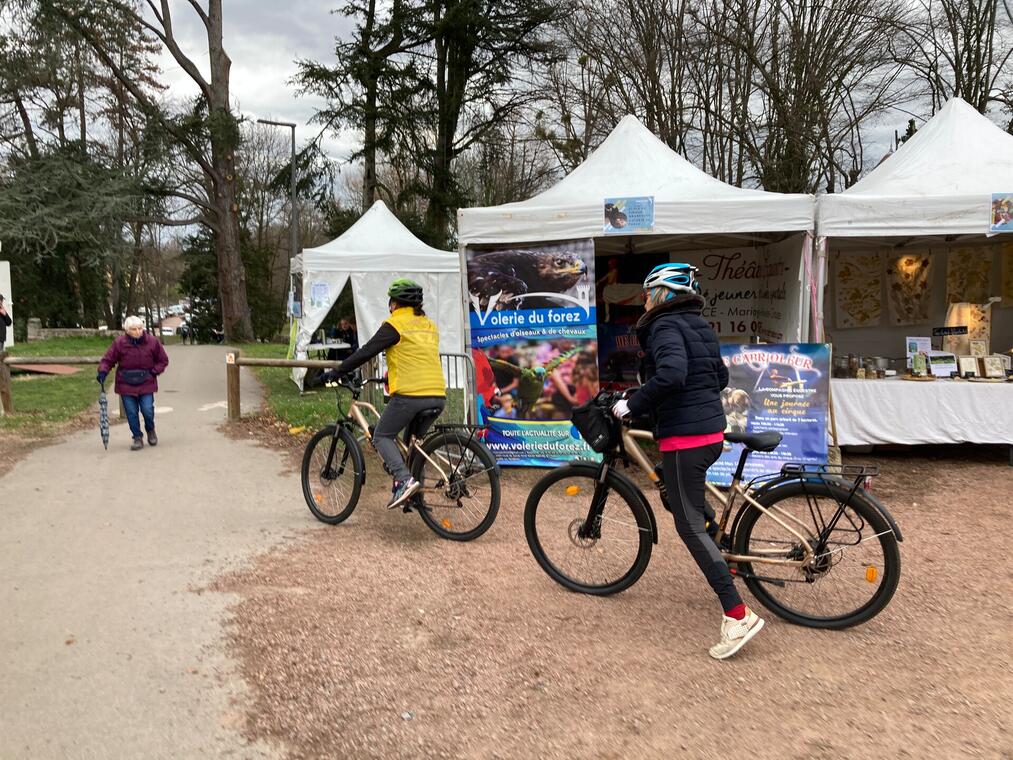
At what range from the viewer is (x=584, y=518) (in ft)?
13.3

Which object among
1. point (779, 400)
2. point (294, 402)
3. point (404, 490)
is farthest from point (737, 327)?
point (294, 402)

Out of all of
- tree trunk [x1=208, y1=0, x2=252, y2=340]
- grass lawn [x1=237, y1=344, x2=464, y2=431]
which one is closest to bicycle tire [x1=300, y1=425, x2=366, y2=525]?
grass lawn [x1=237, y1=344, x2=464, y2=431]

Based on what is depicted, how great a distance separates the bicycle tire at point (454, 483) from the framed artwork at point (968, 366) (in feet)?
18.8

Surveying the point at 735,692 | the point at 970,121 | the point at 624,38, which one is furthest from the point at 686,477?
the point at 624,38

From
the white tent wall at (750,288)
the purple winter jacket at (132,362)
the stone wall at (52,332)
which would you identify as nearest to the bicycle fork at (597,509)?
the white tent wall at (750,288)

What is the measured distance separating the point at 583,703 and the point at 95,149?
84.0 ft

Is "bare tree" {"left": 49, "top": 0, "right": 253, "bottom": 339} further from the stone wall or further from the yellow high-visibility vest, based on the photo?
the yellow high-visibility vest

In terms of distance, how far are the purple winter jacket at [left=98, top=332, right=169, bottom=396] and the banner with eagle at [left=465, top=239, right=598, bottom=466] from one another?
12.5 feet

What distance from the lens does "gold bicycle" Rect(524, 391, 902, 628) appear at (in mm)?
3488

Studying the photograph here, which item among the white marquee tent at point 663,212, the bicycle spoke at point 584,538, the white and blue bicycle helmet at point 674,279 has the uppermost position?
the white marquee tent at point 663,212

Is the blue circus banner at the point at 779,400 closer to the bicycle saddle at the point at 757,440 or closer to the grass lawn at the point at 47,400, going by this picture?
the bicycle saddle at the point at 757,440

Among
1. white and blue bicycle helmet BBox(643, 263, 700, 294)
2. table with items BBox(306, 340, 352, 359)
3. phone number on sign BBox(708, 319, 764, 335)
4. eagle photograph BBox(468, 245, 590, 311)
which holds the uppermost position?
eagle photograph BBox(468, 245, 590, 311)

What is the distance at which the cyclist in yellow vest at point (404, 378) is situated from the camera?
5051 millimetres

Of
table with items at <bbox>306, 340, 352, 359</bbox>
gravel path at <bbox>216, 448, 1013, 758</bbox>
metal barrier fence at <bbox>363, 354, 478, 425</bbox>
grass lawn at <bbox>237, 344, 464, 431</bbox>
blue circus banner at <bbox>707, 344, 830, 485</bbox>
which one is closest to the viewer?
gravel path at <bbox>216, 448, 1013, 758</bbox>
